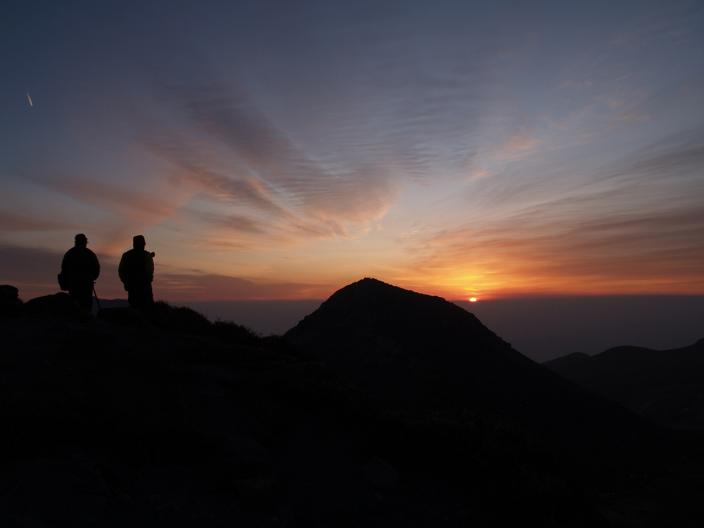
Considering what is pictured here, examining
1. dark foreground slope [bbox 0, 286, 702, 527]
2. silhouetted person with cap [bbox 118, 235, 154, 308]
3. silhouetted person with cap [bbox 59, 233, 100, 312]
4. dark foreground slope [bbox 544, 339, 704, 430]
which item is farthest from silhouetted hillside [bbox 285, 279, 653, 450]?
dark foreground slope [bbox 544, 339, 704, 430]

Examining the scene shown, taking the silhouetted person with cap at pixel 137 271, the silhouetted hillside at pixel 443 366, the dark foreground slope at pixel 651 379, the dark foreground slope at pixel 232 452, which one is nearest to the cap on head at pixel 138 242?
the silhouetted person with cap at pixel 137 271

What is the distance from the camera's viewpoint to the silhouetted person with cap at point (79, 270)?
620 inches

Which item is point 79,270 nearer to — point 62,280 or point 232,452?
point 62,280

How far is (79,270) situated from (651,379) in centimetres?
12561

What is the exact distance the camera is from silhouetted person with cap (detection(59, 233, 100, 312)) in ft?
51.7

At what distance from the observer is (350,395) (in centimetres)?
1187

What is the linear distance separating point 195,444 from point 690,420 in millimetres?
91817

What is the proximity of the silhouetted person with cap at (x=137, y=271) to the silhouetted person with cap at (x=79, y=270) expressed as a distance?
4.12ft

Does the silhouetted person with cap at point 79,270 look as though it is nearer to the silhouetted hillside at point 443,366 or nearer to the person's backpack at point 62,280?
the person's backpack at point 62,280

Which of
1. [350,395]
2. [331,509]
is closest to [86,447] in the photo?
[331,509]

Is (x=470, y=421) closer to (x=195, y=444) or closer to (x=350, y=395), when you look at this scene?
(x=350, y=395)

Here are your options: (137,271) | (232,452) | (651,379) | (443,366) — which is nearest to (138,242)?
(137,271)

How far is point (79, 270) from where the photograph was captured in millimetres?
15859

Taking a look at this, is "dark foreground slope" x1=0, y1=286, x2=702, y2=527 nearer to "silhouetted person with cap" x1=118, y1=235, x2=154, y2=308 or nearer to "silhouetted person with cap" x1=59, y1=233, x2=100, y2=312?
"silhouetted person with cap" x1=59, y1=233, x2=100, y2=312
